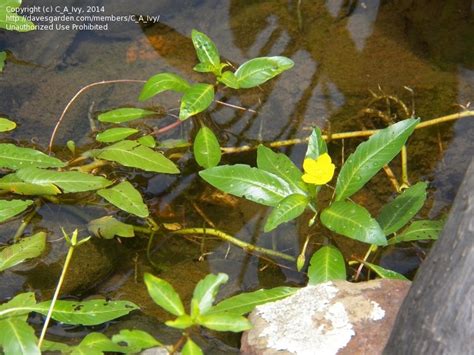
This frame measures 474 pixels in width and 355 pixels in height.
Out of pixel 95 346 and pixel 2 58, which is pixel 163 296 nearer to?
pixel 95 346

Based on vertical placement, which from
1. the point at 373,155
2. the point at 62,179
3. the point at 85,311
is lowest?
the point at 85,311

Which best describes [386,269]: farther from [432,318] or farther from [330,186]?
[432,318]

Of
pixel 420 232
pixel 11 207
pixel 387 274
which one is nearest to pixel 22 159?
pixel 11 207

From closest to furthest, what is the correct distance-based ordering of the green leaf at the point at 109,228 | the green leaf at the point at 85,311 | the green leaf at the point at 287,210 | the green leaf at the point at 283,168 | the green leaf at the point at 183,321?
the green leaf at the point at 183,321, the green leaf at the point at 85,311, the green leaf at the point at 287,210, the green leaf at the point at 283,168, the green leaf at the point at 109,228

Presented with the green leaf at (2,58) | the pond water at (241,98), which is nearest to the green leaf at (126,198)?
the pond water at (241,98)

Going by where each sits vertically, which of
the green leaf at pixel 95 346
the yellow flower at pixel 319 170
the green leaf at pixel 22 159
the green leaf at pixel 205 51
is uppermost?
the green leaf at pixel 205 51

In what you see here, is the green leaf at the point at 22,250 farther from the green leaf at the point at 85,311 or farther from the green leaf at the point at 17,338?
the green leaf at the point at 17,338
